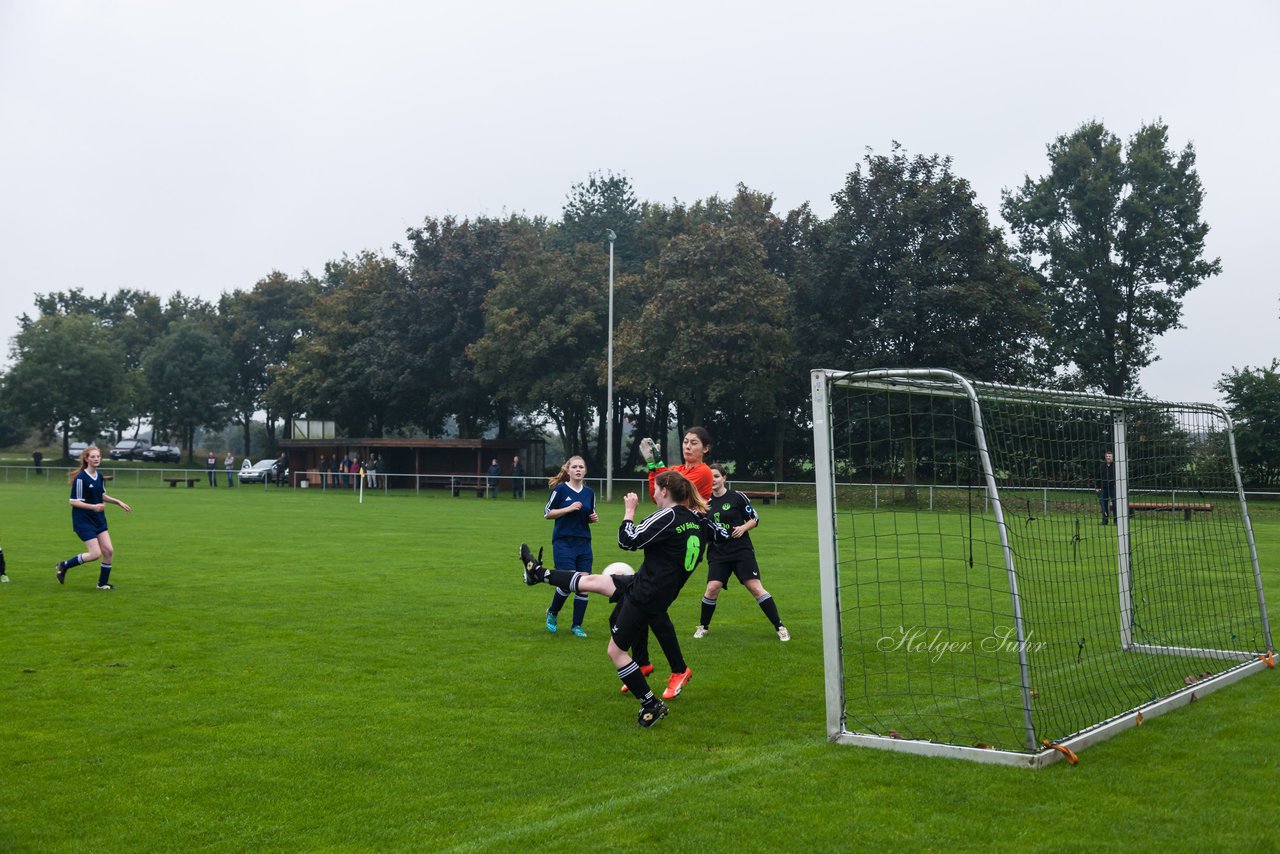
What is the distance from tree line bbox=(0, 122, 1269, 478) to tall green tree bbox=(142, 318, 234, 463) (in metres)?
0.15

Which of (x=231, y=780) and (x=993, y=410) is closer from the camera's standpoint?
(x=231, y=780)

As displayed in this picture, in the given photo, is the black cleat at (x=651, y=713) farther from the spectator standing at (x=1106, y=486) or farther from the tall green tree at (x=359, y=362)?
the tall green tree at (x=359, y=362)

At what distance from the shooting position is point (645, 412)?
56.5 metres

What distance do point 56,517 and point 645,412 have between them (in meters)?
32.6

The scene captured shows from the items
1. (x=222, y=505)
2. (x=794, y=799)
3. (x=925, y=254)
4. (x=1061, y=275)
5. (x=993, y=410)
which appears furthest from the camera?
(x=1061, y=275)

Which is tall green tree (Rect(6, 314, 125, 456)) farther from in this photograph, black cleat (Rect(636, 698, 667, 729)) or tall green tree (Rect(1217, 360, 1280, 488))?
black cleat (Rect(636, 698, 667, 729))

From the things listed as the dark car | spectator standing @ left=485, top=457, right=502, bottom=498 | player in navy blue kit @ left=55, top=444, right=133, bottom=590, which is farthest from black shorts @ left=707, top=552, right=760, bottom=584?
the dark car

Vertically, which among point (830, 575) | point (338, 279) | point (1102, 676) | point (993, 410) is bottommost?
point (1102, 676)

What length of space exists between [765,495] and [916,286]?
975 centimetres

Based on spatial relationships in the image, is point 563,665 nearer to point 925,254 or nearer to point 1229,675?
point 1229,675

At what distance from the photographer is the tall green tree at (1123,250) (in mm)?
53094

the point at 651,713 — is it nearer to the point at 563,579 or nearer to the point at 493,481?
the point at 563,579

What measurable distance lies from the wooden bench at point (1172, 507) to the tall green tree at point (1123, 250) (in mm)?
43237

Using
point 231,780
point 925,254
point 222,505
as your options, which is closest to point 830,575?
point 231,780
